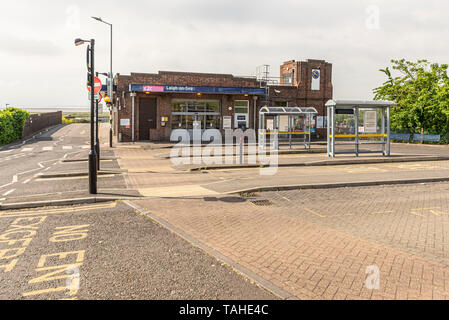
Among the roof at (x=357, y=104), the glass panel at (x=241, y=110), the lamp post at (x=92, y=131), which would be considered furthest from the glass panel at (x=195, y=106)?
the lamp post at (x=92, y=131)

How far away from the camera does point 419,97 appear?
107 feet

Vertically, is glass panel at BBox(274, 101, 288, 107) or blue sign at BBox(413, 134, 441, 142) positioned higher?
glass panel at BBox(274, 101, 288, 107)

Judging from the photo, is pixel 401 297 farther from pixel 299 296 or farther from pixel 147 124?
pixel 147 124

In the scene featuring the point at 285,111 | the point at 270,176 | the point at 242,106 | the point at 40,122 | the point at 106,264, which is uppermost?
the point at 242,106

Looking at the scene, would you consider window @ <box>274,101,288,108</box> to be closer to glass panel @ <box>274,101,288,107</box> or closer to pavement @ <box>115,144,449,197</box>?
glass panel @ <box>274,101,288,107</box>

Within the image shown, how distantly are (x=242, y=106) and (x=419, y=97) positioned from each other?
1629 cm

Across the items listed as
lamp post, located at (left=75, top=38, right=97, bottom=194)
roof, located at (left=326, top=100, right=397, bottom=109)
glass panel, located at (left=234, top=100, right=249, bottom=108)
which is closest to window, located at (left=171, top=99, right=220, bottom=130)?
glass panel, located at (left=234, top=100, right=249, bottom=108)

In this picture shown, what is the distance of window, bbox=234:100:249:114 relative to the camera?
33312mm

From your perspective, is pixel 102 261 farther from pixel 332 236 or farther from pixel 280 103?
pixel 280 103

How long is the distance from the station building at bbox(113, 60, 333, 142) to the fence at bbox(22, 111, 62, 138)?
39.9 feet

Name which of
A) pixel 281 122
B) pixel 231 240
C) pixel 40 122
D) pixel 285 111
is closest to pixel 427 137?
pixel 281 122

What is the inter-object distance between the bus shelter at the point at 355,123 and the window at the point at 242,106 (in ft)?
47.7
